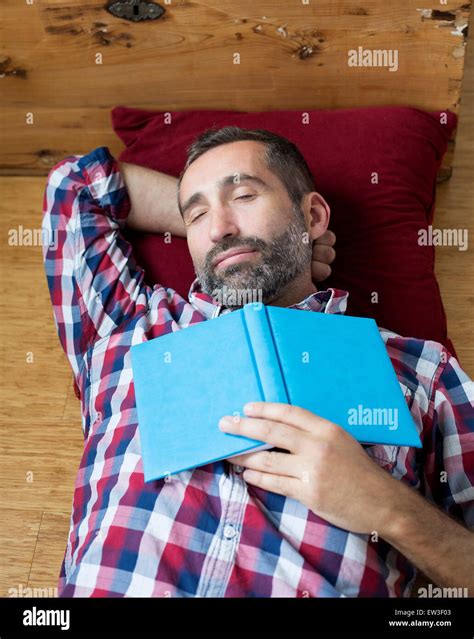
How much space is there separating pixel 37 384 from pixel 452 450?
0.86 meters

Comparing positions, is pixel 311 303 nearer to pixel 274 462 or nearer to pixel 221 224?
pixel 221 224

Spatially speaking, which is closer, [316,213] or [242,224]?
[242,224]

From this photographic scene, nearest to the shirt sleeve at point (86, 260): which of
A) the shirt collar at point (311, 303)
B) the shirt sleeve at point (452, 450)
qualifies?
the shirt collar at point (311, 303)

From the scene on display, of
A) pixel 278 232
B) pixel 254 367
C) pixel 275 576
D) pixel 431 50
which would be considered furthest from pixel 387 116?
pixel 275 576

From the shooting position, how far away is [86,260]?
1.46 metres

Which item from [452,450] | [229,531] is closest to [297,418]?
[229,531]

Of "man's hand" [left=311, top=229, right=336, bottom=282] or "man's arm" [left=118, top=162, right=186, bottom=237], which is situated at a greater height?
"man's arm" [left=118, top=162, right=186, bottom=237]

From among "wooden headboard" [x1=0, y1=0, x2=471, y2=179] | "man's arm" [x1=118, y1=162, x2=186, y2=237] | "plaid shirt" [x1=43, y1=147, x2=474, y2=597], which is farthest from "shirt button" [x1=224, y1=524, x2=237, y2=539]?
"wooden headboard" [x1=0, y1=0, x2=471, y2=179]

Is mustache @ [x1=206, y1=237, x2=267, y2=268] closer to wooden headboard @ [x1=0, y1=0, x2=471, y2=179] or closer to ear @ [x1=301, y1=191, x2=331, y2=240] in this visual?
ear @ [x1=301, y1=191, x2=331, y2=240]

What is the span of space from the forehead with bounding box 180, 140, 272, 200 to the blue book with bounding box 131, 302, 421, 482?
29 cm

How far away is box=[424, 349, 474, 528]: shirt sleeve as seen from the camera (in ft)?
4.09

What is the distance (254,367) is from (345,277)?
0.49 m
